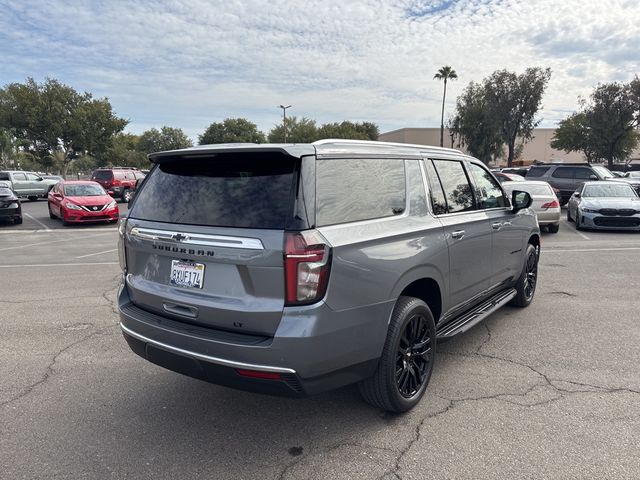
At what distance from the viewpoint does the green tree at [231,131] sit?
68.0 metres

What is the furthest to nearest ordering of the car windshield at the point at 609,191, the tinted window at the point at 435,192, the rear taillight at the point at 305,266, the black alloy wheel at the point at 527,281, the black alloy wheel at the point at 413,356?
the car windshield at the point at 609,191 < the black alloy wheel at the point at 527,281 < the tinted window at the point at 435,192 < the black alloy wheel at the point at 413,356 < the rear taillight at the point at 305,266

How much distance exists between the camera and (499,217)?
4754 mm

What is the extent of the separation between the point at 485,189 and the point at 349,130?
193ft

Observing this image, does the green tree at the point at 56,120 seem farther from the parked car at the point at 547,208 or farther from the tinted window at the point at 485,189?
the tinted window at the point at 485,189

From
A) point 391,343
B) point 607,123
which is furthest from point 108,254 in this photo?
point 607,123

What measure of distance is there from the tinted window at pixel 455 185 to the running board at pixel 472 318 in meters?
0.96

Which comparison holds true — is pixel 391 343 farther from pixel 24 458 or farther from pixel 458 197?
pixel 24 458

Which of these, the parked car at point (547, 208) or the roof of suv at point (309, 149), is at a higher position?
the roof of suv at point (309, 149)

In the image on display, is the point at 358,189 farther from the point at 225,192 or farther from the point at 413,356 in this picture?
the point at 413,356

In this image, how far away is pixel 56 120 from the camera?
40.3 m

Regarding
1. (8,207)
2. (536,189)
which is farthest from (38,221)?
(536,189)

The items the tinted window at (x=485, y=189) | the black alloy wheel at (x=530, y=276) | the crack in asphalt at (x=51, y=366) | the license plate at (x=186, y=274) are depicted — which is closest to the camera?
the license plate at (x=186, y=274)

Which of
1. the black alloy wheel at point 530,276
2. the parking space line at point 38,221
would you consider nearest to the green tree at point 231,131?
the parking space line at point 38,221

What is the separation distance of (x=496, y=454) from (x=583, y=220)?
41.4ft
